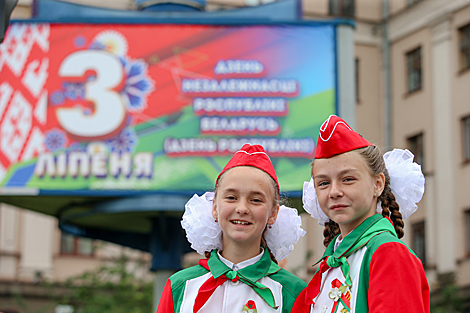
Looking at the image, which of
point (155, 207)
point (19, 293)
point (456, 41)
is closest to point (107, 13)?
point (155, 207)

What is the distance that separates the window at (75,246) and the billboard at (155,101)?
47.3 feet

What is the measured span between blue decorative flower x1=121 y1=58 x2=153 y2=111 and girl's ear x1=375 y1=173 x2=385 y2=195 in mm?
7192

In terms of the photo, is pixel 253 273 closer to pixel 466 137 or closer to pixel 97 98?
pixel 97 98

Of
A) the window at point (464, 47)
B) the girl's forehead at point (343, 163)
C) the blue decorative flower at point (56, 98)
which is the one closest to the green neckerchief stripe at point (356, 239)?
the girl's forehead at point (343, 163)

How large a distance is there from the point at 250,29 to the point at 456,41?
15801 millimetres

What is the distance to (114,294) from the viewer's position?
18.1 metres

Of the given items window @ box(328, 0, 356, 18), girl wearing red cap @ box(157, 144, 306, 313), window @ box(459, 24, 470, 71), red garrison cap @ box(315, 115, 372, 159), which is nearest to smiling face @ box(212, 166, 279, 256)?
girl wearing red cap @ box(157, 144, 306, 313)

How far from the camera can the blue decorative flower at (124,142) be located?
10.5 m

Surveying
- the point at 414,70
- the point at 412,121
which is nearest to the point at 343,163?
the point at 412,121

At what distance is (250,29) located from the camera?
35.4 ft

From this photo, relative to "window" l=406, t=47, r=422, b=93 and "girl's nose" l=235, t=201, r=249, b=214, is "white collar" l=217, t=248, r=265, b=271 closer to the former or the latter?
"girl's nose" l=235, t=201, r=249, b=214

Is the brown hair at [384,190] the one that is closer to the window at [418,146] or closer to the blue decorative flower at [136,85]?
the blue decorative flower at [136,85]

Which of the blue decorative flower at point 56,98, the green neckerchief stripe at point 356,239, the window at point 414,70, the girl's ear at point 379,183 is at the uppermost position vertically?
the window at point 414,70

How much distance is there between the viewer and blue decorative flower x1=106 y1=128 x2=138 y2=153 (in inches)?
412
